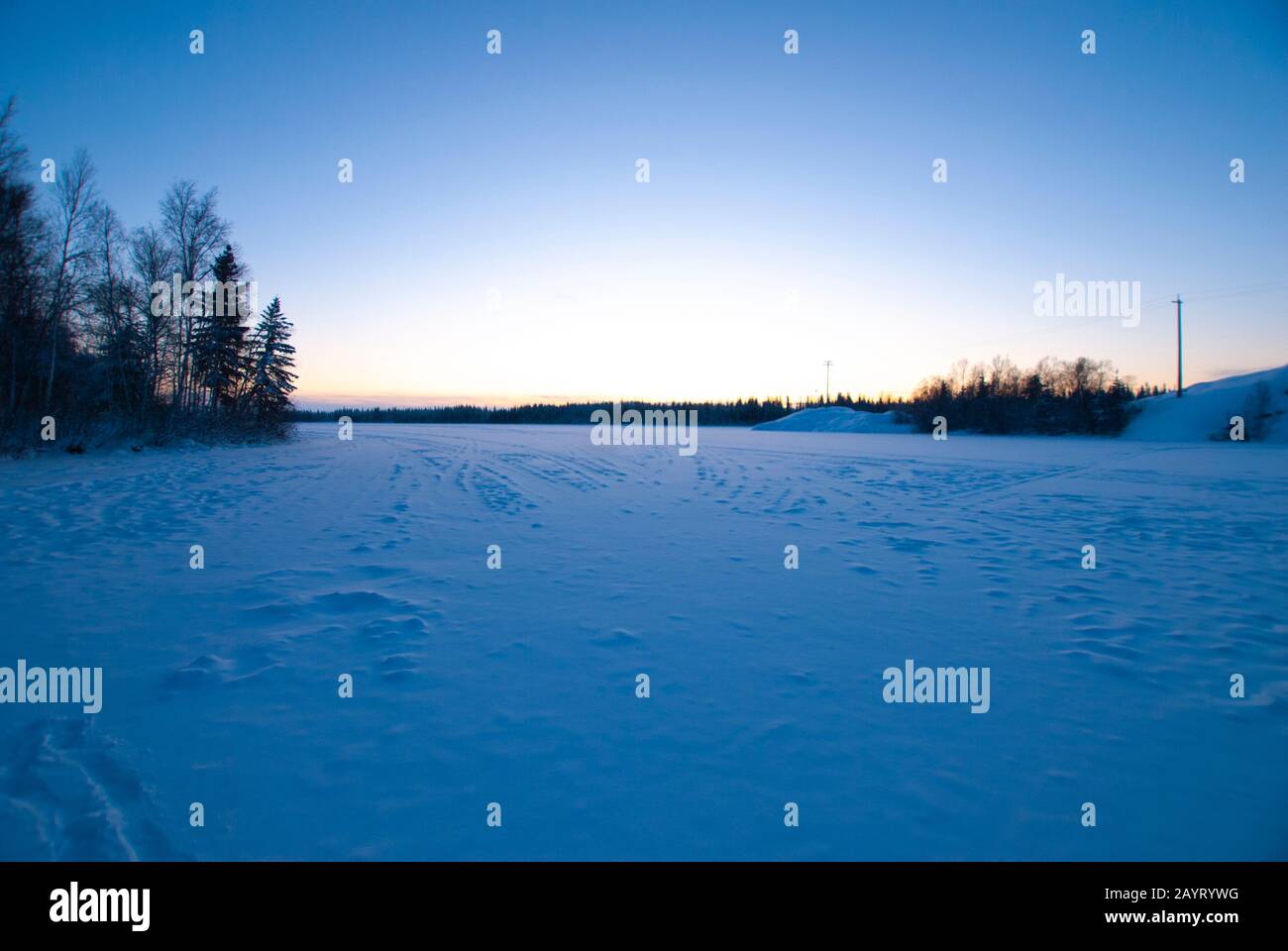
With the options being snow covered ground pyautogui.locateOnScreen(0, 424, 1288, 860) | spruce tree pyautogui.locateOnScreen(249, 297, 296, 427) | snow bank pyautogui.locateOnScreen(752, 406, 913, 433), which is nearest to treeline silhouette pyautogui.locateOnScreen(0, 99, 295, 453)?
spruce tree pyautogui.locateOnScreen(249, 297, 296, 427)

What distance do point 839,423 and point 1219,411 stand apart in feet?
109

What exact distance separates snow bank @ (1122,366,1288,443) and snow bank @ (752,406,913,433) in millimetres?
20022

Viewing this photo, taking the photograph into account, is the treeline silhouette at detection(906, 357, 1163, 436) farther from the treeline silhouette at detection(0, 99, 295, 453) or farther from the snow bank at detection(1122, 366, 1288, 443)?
the treeline silhouette at detection(0, 99, 295, 453)

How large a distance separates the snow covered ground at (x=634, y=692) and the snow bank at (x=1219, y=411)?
4385 centimetres

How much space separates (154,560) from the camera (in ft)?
21.1

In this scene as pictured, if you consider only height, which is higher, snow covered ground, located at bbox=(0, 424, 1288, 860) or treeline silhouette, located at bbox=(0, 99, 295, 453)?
treeline silhouette, located at bbox=(0, 99, 295, 453)

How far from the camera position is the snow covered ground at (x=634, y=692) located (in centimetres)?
238

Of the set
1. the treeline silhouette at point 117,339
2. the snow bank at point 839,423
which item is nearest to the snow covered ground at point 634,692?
the treeline silhouette at point 117,339

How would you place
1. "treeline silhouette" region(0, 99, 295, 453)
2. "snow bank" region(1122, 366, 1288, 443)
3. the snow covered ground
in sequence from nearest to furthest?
the snow covered ground
"treeline silhouette" region(0, 99, 295, 453)
"snow bank" region(1122, 366, 1288, 443)

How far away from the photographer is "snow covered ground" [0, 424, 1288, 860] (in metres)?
2.38

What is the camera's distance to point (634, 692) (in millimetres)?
3555
